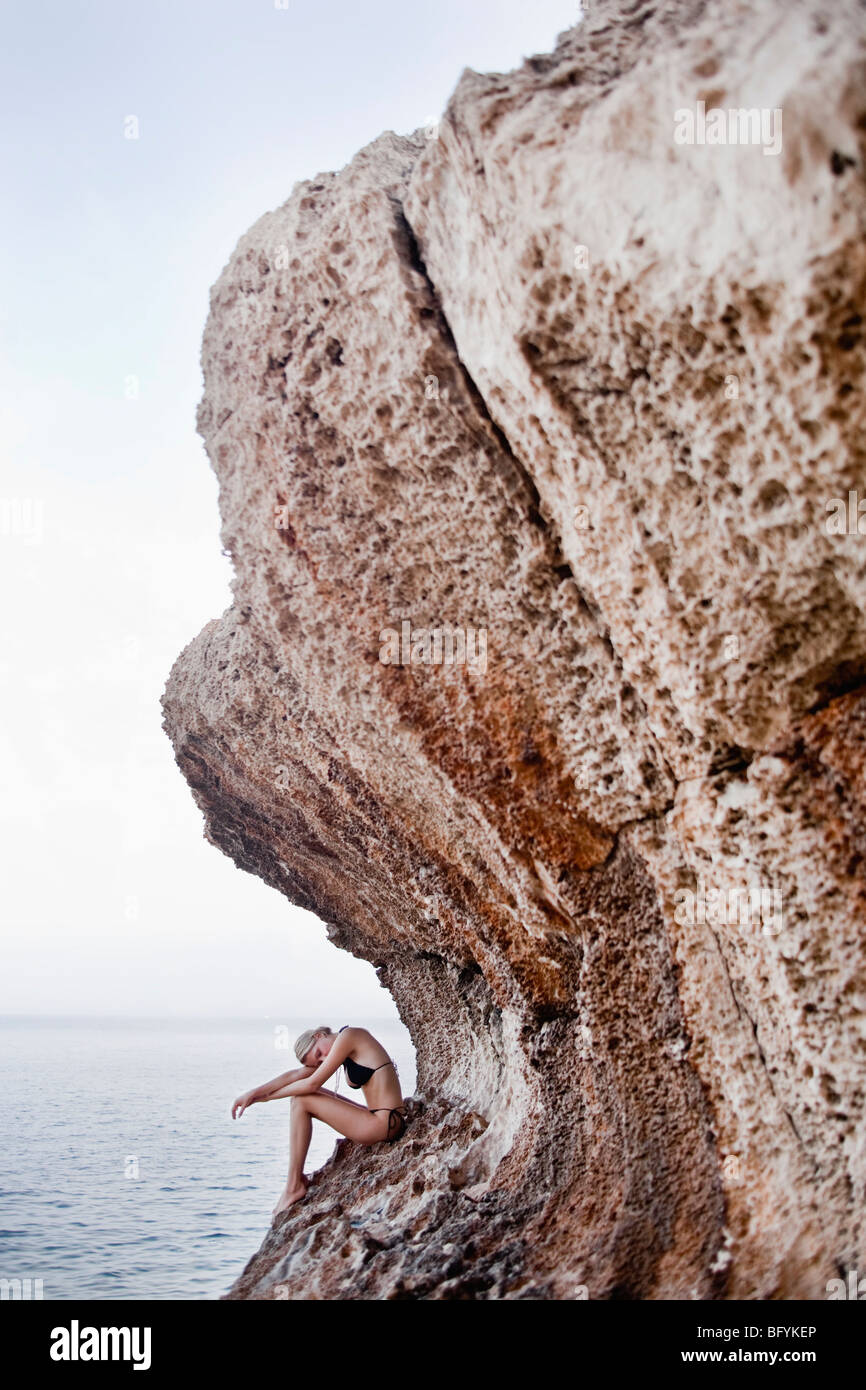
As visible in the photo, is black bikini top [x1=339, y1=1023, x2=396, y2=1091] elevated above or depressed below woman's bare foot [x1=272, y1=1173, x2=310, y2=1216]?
above

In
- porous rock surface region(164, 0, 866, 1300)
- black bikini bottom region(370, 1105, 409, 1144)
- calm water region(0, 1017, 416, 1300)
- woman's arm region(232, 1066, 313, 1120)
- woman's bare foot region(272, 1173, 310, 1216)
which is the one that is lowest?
calm water region(0, 1017, 416, 1300)

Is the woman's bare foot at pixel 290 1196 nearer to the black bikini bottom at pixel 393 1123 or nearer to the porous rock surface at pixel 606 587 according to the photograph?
the black bikini bottom at pixel 393 1123

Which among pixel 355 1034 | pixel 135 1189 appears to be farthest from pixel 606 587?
pixel 135 1189

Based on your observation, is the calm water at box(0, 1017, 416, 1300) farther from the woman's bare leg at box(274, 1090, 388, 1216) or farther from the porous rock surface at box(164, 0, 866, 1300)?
the porous rock surface at box(164, 0, 866, 1300)

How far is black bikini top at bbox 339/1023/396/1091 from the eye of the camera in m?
6.52

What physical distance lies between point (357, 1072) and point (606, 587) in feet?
14.4

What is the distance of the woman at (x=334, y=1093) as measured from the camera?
6.27 meters

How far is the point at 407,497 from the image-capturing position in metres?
4.11

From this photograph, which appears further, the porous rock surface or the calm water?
the calm water

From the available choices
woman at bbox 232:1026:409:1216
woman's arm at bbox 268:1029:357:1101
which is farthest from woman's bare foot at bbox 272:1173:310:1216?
woman's arm at bbox 268:1029:357:1101

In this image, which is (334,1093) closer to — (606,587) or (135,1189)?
(606,587)

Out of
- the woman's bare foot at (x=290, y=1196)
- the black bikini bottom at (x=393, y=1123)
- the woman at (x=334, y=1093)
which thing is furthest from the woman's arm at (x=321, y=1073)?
the woman's bare foot at (x=290, y=1196)

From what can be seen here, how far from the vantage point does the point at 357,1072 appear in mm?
6535
